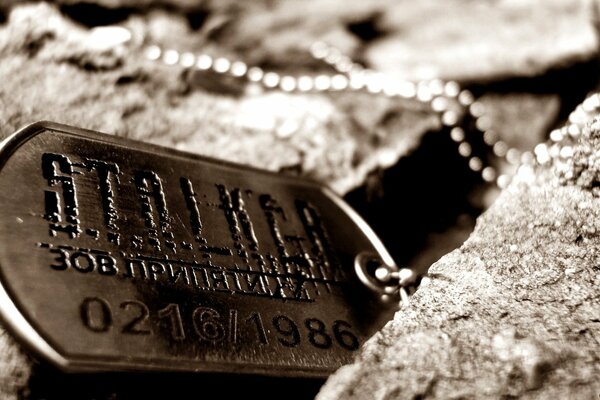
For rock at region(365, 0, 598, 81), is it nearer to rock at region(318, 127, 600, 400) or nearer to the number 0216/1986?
rock at region(318, 127, 600, 400)

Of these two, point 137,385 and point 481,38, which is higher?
point 481,38

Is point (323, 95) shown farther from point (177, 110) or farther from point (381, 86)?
point (177, 110)

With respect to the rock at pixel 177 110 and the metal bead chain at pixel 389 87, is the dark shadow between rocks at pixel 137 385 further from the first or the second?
the metal bead chain at pixel 389 87

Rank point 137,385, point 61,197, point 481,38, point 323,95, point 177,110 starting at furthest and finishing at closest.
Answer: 1. point 481,38
2. point 323,95
3. point 177,110
4. point 61,197
5. point 137,385

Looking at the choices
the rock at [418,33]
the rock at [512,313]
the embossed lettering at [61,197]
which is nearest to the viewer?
the rock at [512,313]

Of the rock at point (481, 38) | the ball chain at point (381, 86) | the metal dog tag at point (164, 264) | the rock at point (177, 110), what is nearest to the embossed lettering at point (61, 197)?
the metal dog tag at point (164, 264)

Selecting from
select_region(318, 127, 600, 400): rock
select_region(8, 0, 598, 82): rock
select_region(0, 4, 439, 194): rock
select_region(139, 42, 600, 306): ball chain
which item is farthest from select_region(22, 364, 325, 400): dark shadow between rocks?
select_region(8, 0, 598, 82): rock

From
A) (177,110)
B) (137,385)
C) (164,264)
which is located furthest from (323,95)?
(137,385)
